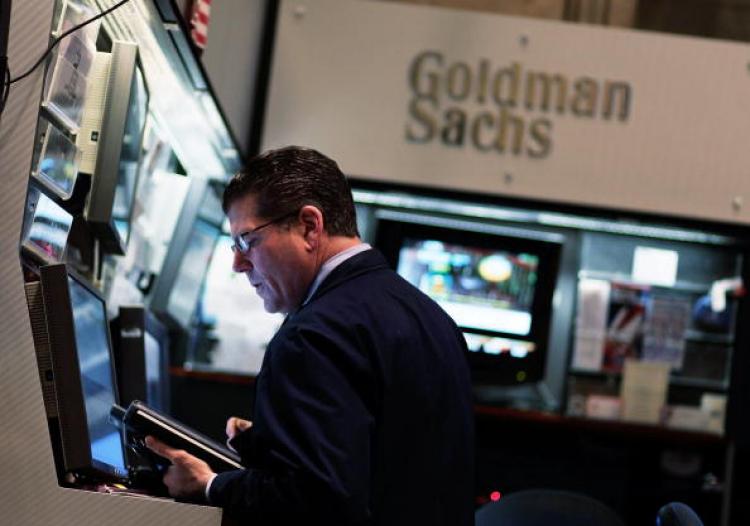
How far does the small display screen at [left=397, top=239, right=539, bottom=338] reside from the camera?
6746 mm

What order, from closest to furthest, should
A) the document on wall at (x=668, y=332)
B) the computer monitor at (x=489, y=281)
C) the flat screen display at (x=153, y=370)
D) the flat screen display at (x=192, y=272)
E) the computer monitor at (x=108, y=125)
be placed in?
1. the computer monitor at (x=108, y=125)
2. the flat screen display at (x=153, y=370)
3. the flat screen display at (x=192, y=272)
4. the computer monitor at (x=489, y=281)
5. the document on wall at (x=668, y=332)

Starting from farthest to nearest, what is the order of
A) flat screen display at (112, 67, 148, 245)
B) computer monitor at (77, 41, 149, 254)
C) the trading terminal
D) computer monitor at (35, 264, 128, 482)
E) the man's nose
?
1. the trading terminal
2. flat screen display at (112, 67, 148, 245)
3. computer monitor at (77, 41, 149, 254)
4. the man's nose
5. computer monitor at (35, 264, 128, 482)

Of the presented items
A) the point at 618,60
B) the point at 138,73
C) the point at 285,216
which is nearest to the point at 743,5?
the point at 618,60

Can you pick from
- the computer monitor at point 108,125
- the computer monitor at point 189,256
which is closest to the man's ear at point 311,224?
the computer monitor at point 108,125

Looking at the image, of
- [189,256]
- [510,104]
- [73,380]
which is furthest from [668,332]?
[73,380]

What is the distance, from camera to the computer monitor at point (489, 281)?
6.72 metres

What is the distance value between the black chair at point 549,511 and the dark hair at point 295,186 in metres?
1.06

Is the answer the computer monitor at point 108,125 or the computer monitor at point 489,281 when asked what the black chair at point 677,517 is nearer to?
the computer monitor at point 108,125

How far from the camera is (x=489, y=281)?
6.79 metres

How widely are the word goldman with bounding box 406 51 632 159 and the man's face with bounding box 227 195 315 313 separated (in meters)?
3.69

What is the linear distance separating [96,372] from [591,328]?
4.71 metres

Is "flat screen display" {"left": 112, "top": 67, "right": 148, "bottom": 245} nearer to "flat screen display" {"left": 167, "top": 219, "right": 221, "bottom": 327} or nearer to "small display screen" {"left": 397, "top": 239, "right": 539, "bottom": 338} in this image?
"flat screen display" {"left": 167, "top": 219, "right": 221, "bottom": 327}

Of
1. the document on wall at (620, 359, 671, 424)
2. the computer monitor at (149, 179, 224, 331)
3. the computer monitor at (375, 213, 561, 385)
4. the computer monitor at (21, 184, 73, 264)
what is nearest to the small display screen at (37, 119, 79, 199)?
the computer monitor at (21, 184, 73, 264)

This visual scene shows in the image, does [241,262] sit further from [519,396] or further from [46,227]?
[519,396]
